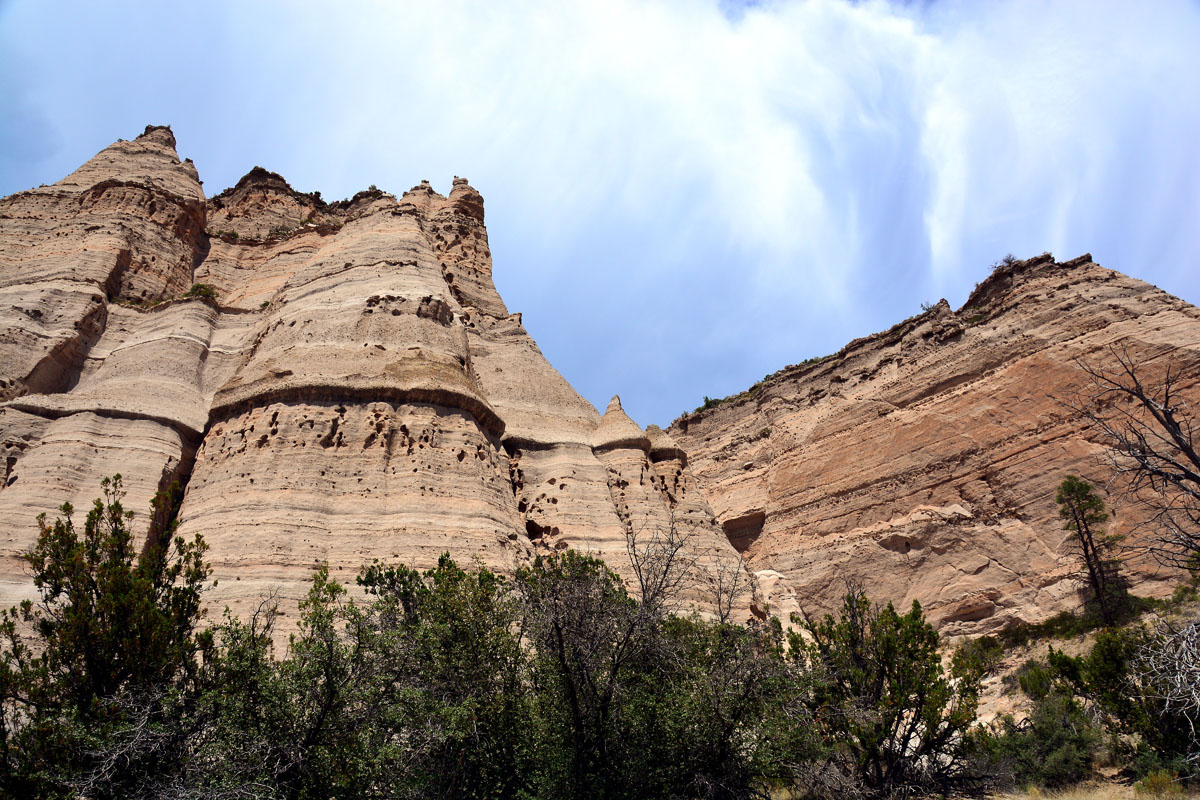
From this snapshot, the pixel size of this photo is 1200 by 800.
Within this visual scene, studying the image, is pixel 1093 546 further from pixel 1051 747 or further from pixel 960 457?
pixel 1051 747

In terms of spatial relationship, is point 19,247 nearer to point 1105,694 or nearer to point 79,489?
point 79,489

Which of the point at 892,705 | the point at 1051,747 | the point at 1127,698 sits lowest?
the point at 1051,747

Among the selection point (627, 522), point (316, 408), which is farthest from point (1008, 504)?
point (316, 408)

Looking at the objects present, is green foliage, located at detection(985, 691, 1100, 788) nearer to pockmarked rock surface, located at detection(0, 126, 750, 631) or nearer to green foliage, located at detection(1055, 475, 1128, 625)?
green foliage, located at detection(1055, 475, 1128, 625)

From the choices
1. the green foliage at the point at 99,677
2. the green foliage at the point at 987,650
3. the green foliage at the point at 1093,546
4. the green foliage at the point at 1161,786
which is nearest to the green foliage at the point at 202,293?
the green foliage at the point at 99,677

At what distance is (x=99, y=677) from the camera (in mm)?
10297

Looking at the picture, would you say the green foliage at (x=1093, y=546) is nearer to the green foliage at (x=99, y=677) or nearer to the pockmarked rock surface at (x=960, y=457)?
the pockmarked rock surface at (x=960, y=457)

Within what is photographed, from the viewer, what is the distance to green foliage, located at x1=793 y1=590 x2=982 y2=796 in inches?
507

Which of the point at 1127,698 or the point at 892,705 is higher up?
the point at 892,705

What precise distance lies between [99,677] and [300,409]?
A: 441 inches

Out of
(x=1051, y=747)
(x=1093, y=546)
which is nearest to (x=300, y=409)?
(x=1051, y=747)

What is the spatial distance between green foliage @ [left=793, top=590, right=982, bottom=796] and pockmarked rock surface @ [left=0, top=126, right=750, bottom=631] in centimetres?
464

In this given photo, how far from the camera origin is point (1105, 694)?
589 inches

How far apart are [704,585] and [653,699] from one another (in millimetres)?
9674
